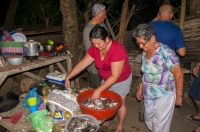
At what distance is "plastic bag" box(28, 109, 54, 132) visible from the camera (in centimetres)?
209

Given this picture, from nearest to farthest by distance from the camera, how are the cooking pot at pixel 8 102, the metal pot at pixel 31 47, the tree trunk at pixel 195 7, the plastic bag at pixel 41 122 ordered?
the plastic bag at pixel 41 122, the cooking pot at pixel 8 102, the metal pot at pixel 31 47, the tree trunk at pixel 195 7

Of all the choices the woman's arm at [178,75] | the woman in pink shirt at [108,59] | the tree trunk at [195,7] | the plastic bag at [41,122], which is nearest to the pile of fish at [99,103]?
the woman in pink shirt at [108,59]

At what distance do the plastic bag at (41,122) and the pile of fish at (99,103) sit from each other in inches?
19.0

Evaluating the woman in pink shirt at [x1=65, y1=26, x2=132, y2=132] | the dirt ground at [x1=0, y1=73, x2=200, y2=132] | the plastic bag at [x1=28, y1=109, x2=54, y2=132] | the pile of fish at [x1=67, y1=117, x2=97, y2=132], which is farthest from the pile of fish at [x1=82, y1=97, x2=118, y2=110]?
the dirt ground at [x1=0, y1=73, x2=200, y2=132]

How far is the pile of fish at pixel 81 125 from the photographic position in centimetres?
195

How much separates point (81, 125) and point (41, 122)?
0.48 metres

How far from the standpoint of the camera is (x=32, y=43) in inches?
132

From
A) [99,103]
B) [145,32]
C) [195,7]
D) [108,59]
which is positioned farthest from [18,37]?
[195,7]

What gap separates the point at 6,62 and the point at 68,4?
6.91 ft

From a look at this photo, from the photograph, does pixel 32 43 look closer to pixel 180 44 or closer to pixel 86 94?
pixel 86 94

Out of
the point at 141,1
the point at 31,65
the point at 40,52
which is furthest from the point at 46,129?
the point at 141,1

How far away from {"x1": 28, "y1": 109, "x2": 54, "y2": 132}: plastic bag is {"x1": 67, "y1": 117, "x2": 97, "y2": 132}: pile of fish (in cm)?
27

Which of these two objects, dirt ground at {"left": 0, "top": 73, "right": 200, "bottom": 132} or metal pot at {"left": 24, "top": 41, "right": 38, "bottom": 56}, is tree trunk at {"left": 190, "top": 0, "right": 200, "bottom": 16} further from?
metal pot at {"left": 24, "top": 41, "right": 38, "bottom": 56}

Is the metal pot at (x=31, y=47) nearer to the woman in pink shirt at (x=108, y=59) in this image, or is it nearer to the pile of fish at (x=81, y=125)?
the woman in pink shirt at (x=108, y=59)
